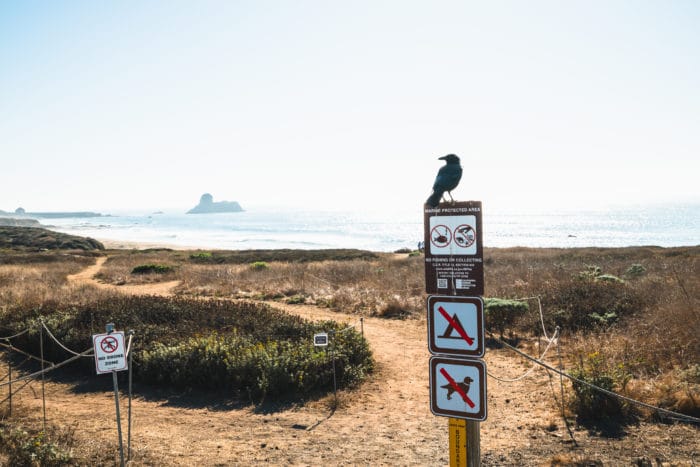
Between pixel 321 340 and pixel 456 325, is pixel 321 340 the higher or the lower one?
the lower one

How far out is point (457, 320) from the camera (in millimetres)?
3141

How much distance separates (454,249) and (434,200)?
401 mm

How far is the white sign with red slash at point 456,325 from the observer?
10.0 ft

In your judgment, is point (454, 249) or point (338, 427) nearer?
point (454, 249)

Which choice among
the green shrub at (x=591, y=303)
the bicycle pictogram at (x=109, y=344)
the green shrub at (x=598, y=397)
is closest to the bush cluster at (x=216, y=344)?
the bicycle pictogram at (x=109, y=344)

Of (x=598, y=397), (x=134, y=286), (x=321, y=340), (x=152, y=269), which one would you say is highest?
(x=321, y=340)

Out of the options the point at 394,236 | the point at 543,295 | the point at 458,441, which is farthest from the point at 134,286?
the point at 394,236

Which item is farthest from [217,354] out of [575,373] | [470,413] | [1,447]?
[470,413]

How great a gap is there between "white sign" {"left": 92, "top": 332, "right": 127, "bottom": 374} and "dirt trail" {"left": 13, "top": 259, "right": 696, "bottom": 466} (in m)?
1.21

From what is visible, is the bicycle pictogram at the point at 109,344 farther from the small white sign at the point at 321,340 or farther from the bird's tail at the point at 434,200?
the bird's tail at the point at 434,200

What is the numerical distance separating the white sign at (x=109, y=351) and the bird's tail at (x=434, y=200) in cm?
452

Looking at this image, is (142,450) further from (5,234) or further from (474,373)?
(5,234)

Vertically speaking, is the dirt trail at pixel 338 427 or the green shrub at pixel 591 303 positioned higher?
the green shrub at pixel 591 303

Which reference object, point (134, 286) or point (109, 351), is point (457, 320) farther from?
point (134, 286)
